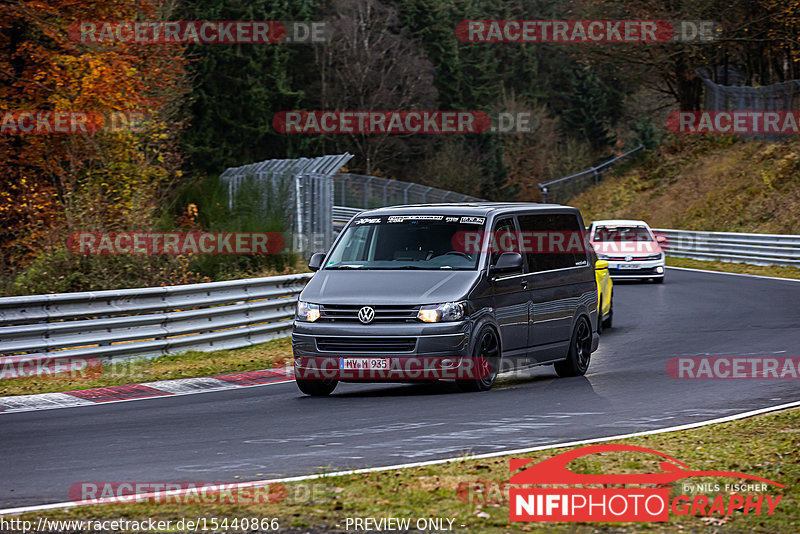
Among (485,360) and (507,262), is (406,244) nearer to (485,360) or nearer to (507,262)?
(507,262)

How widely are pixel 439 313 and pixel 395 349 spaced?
1.84 feet

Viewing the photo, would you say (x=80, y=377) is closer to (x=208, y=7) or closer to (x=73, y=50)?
(x=73, y=50)

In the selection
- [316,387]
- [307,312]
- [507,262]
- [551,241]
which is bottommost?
[316,387]

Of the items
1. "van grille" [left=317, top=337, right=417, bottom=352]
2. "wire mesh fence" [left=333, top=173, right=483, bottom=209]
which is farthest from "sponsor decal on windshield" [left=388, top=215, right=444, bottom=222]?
"wire mesh fence" [left=333, top=173, right=483, bottom=209]

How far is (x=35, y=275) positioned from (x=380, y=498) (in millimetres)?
11460

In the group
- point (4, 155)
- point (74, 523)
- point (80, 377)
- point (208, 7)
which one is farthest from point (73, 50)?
point (208, 7)

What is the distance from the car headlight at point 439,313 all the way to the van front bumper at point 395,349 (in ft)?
0.20

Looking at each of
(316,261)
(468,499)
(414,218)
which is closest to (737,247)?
(414,218)

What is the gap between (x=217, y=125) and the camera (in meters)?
73.5

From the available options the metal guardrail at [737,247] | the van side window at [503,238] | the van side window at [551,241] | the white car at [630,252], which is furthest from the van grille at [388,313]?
the metal guardrail at [737,247]

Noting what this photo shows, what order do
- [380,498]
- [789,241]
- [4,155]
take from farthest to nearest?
[789,241] → [4,155] → [380,498]

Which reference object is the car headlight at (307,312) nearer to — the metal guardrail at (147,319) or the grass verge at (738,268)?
the metal guardrail at (147,319)

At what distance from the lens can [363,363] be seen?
A: 12000mm

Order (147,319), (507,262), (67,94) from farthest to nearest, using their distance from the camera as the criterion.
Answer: (67,94) < (147,319) < (507,262)
